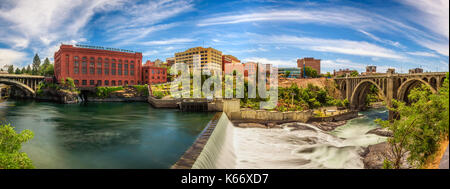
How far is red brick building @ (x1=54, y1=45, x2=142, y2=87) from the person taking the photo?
59.4m

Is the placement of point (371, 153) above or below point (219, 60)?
below

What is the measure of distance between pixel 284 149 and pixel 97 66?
62580 millimetres

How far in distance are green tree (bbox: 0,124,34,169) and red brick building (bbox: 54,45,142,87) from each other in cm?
6019

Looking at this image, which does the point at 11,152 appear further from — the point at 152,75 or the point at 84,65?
the point at 152,75

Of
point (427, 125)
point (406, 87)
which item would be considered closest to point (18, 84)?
point (427, 125)

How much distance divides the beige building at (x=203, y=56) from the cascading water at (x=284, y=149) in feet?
234

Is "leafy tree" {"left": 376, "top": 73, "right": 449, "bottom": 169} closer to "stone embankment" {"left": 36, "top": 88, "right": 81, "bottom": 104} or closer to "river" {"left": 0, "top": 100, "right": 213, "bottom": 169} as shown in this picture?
"river" {"left": 0, "top": 100, "right": 213, "bottom": 169}

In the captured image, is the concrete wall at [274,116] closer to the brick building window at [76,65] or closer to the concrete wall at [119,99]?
the concrete wall at [119,99]

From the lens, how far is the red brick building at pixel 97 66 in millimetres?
59406

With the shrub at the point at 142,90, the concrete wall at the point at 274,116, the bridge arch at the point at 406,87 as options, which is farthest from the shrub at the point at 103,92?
the bridge arch at the point at 406,87

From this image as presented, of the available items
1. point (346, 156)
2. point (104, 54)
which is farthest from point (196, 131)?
point (104, 54)

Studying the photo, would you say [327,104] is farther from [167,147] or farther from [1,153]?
[1,153]

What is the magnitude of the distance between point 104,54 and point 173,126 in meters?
51.3

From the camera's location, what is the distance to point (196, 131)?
22562 mm
